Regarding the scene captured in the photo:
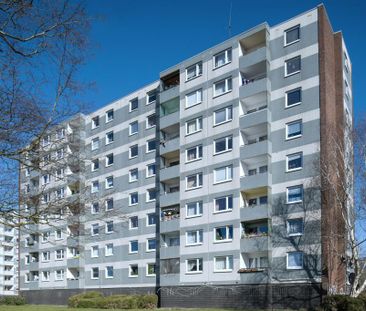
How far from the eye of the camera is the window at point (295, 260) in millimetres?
35625

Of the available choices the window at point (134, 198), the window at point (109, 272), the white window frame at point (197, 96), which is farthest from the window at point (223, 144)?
the window at point (109, 272)

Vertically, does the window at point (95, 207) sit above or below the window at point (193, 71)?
below

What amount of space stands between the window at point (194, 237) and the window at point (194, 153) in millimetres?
6385

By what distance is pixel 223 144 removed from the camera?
4203cm

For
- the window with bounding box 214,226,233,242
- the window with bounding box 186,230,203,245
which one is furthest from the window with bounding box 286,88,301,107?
the window with bounding box 186,230,203,245

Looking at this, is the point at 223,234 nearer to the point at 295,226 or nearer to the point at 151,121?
the point at 295,226

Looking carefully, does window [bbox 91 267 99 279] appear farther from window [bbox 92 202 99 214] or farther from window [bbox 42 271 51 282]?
window [bbox 92 202 99 214]

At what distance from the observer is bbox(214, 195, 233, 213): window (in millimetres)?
40344

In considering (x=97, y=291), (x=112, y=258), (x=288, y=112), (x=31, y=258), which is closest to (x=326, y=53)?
(x=288, y=112)

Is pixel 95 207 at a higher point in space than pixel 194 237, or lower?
higher

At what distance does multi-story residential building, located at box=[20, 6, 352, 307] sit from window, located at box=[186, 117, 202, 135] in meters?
0.10

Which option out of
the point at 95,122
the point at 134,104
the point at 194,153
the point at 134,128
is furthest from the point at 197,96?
the point at 95,122

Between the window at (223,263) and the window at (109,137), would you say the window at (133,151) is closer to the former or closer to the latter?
the window at (109,137)

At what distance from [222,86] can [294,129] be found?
821 centimetres
